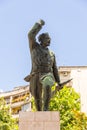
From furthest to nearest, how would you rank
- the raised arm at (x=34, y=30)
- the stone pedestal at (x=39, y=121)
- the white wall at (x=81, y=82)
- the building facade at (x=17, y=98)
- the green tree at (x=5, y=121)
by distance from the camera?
the building facade at (x=17, y=98), the white wall at (x=81, y=82), the green tree at (x=5, y=121), the raised arm at (x=34, y=30), the stone pedestal at (x=39, y=121)

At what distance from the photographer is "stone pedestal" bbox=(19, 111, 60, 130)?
1081 cm

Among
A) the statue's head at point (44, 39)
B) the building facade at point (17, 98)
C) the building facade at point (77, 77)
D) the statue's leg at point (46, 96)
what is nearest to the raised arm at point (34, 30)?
the statue's head at point (44, 39)

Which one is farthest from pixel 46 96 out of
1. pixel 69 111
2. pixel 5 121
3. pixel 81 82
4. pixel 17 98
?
pixel 17 98

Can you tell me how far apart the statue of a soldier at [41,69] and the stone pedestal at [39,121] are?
1.35ft

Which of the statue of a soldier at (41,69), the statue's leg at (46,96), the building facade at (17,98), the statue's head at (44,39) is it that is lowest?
the statue's leg at (46,96)

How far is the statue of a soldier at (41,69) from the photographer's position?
1138 cm

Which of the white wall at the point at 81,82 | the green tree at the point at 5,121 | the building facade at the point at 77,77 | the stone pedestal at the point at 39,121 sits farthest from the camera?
the building facade at the point at 77,77

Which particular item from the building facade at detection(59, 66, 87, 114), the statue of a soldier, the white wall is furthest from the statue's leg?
the building facade at detection(59, 66, 87, 114)

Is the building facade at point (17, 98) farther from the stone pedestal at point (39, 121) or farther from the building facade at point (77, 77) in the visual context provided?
the stone pedestal at point (39, 121)

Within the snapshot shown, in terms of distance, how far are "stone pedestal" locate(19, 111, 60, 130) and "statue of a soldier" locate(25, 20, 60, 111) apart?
41 centimetres

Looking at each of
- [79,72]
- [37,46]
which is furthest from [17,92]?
[37,46]

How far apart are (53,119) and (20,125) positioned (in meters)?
0.86

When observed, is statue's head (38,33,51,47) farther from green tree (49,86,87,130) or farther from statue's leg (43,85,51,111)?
green tree (49,86,87,130)

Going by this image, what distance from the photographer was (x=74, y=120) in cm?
2931
